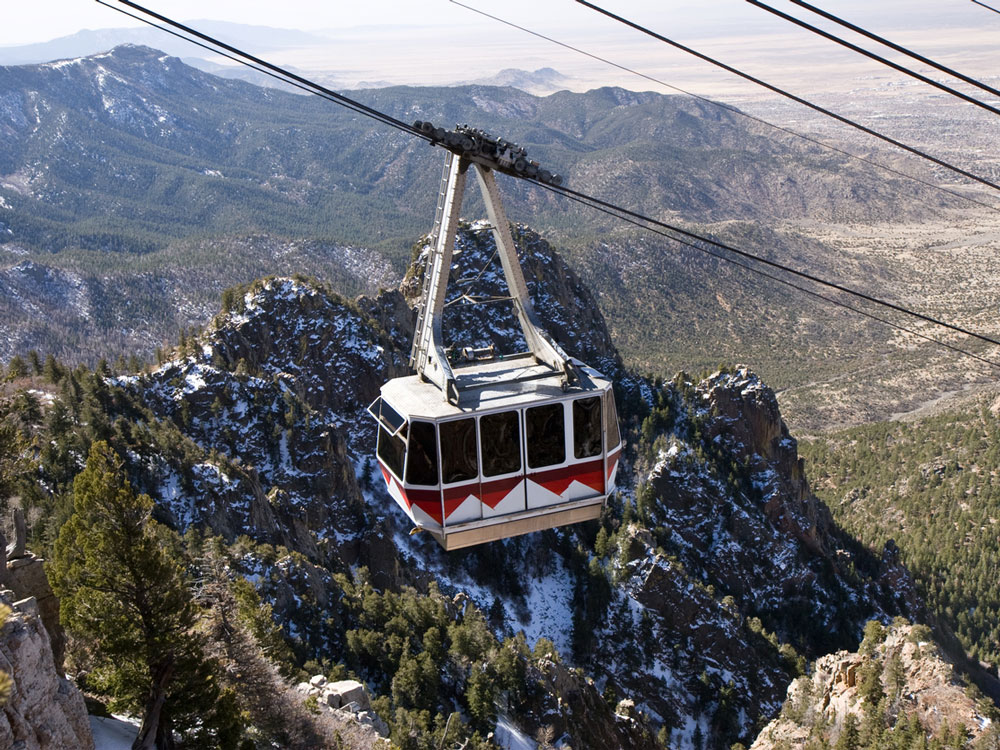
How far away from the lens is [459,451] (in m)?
17.7

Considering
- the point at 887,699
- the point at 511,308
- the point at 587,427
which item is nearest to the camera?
the point at 587,427

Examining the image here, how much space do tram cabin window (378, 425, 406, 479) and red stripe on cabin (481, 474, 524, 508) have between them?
202 centimetres

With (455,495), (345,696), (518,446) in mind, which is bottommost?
(345,696)

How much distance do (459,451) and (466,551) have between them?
51814 millimetres

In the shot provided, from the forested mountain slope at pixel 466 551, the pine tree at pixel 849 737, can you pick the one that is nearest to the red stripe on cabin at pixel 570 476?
the forested mountain slope at pixel 466 551

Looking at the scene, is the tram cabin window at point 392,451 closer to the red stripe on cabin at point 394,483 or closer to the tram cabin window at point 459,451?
the red stripe on cabin at point 394,483

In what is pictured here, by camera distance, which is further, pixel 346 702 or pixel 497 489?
pixel 346 702

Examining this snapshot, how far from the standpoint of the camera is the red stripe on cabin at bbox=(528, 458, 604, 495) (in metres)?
18.5

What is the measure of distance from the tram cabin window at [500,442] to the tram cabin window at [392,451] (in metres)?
1.89

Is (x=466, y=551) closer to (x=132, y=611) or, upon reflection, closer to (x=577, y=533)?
(x=577, y=533)

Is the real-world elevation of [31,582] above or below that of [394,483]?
below

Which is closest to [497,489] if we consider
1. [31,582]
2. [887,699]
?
[31,582]

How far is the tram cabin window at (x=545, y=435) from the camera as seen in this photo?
58.5ft

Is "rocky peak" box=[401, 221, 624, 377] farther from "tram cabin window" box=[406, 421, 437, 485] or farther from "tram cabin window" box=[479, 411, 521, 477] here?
"tram cabin window" box=[406, 421, 437, 485]
